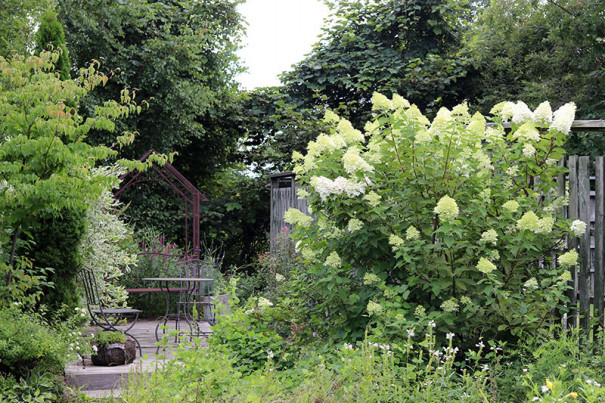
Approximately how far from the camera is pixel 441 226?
3.79m

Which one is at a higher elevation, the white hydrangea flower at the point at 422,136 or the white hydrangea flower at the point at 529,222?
the white hydrangea flower at the point at 422,136

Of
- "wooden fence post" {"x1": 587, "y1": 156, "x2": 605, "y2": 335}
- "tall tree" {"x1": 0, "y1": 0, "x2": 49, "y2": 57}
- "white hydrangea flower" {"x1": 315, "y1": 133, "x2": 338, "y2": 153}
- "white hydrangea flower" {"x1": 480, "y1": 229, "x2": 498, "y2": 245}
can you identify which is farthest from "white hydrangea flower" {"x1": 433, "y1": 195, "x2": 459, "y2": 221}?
"tall tree" {"x1": 0, "y1": 0, "x2": 49, "y2": 57}

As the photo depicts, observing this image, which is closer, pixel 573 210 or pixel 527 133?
pixel 527 133

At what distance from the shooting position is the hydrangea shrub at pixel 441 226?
3738 mm

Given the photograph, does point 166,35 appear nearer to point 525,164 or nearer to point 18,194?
point 18,194

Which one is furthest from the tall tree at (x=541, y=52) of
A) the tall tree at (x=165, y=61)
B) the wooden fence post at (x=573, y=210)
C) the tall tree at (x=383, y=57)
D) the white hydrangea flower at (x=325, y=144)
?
the white hydrangea flower at (x=325, y=144)

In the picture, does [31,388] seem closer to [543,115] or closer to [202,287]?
[543,115]

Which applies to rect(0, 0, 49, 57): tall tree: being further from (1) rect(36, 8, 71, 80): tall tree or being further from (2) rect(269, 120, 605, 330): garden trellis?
(2) rect(269, 120, 605, 330): garden trellis

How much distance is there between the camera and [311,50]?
12.2m

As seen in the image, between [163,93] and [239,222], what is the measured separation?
9.17 feet

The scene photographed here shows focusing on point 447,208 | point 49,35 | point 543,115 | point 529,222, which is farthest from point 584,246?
point 49,35

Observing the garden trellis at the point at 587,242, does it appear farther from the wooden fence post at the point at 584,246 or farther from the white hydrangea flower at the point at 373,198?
the white hydrangea flower at the point at 373,198

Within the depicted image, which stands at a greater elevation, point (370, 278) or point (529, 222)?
point (529, 222)

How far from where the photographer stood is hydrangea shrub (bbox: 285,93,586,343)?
3738mm
